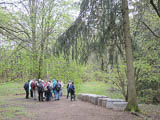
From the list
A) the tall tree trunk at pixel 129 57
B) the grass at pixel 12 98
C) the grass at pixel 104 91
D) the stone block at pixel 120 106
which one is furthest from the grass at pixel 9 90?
the tall tree trunk at pixel 129 57

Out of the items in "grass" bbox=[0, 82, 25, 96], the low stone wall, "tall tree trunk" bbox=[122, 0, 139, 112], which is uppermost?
"tall tree trunk" bbox=[122, 0, 139, 112]

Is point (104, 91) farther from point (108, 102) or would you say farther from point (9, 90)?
point (108, 102)

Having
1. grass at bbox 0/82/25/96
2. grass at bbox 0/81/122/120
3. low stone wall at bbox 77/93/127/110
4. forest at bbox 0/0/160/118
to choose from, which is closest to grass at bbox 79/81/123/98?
grass at bbox 0/81/122/120

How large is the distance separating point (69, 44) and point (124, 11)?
10.5ft

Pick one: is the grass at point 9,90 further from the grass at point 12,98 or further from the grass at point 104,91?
the grass at point 104,91

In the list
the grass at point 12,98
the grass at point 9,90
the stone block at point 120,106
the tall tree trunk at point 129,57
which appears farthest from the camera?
the grass at point 9,90

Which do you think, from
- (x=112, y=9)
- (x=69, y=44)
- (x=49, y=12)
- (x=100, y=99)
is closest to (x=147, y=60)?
(x=100, y=99)

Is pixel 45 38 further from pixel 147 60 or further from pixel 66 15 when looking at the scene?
pixel 147 60

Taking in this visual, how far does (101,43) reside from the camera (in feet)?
23.3

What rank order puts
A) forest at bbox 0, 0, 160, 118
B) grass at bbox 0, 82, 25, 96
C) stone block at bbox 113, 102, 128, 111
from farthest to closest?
1. grass at bbox 0, 82, 25, 96
2. stone block at bbox 113, 102, 128, 111
3. forest at bbox 0, 0, 160, 118

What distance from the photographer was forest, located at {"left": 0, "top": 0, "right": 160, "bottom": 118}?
7.18m

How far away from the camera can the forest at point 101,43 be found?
283 inches

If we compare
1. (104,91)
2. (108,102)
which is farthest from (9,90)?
(108,102)

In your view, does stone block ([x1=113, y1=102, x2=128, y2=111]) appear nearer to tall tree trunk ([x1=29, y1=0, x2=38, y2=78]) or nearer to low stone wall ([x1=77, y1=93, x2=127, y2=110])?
low stone wall ([x1=77, y1=93, x2=127, y2=110])
